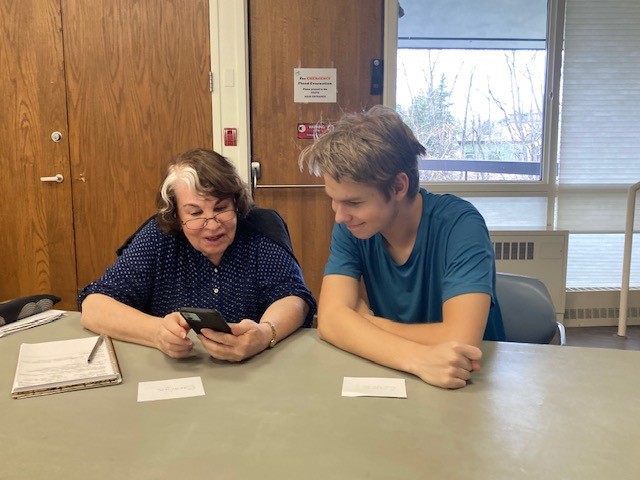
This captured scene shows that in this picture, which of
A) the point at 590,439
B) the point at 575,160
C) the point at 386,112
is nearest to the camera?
the point at 590,439

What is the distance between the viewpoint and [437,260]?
1.49m

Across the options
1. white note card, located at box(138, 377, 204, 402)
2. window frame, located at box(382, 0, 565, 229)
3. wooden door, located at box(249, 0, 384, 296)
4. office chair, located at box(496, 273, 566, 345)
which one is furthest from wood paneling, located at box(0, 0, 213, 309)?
white note card, located at box(138, 377, 204, 402)

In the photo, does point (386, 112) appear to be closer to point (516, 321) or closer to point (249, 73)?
point (516, 321)

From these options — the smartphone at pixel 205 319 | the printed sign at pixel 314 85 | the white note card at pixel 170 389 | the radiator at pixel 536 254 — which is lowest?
the radiator at pixel 536 254

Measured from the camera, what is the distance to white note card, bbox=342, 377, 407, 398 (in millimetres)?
1100

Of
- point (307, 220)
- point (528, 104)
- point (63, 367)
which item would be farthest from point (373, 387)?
point (528, 104)

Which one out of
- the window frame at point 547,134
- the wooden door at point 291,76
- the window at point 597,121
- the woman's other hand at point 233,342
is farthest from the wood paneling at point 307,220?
the woman's other hand at point 233,342

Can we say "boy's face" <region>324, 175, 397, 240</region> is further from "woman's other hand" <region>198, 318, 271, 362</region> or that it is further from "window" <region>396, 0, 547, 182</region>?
"window" <region>396, 0, 547, 182</region>

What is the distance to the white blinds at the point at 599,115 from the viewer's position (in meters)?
3.63

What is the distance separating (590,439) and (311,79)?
9.28ft

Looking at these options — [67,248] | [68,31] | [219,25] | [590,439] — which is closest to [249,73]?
[219,25]

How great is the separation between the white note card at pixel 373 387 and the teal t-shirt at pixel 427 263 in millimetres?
292

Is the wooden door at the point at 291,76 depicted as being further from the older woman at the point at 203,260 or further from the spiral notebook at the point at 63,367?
the spiral notebook at the point at 63,367

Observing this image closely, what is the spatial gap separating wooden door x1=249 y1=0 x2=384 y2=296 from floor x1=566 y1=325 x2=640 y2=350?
5.37ft
